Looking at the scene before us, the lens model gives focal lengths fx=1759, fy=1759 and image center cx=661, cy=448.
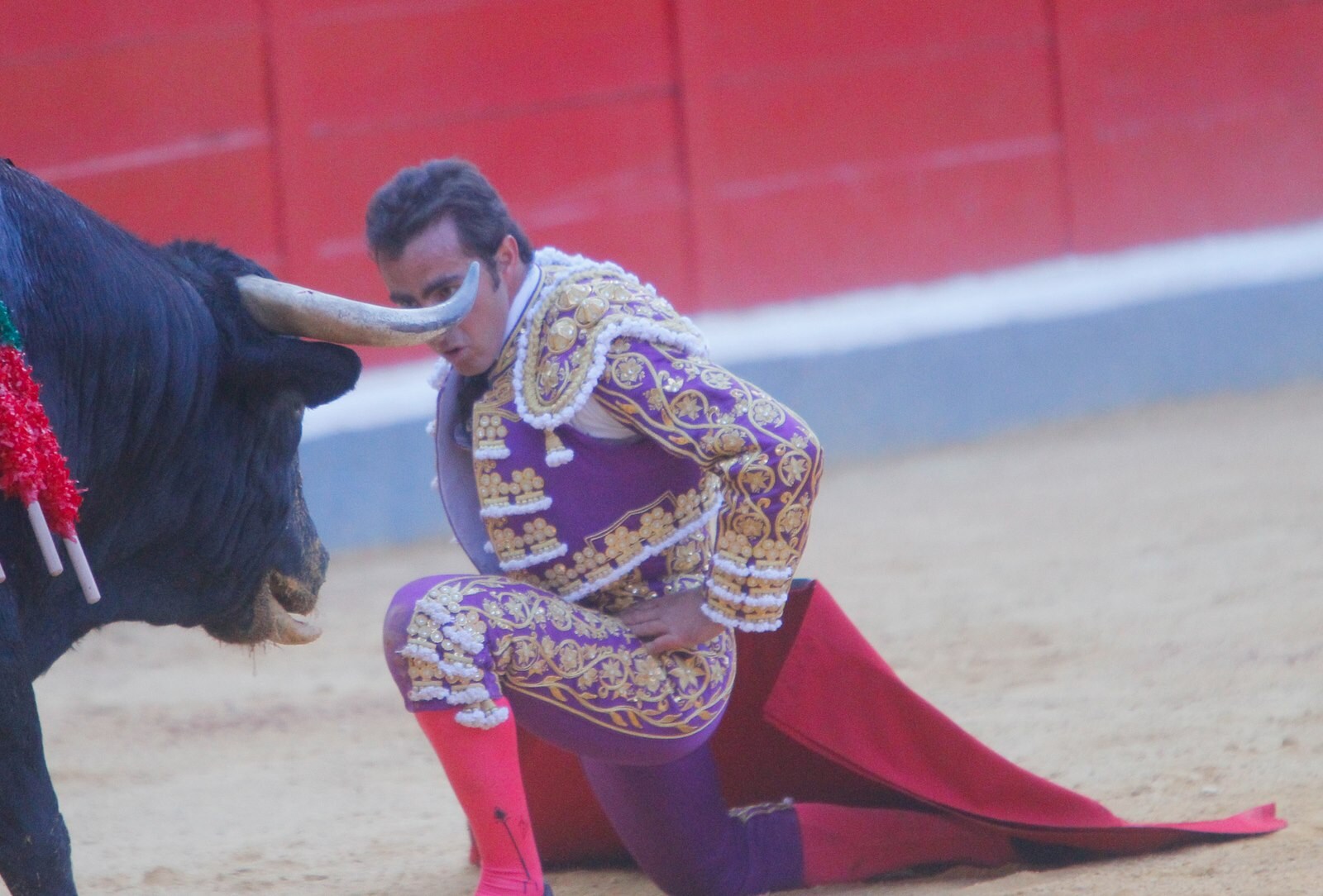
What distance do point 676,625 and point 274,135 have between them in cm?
412

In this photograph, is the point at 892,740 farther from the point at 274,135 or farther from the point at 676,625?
the point at 274,135

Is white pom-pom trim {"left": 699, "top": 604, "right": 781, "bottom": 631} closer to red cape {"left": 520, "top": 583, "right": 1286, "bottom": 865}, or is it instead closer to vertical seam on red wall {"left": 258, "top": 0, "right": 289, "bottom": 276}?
red cape {"left": 520, "top": 583, "right": 1286, "bottom": 865}

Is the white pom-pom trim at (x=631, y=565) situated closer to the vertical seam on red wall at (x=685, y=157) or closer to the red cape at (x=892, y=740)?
the red cape at (x=892, y=740)

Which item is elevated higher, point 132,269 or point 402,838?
point 132,269

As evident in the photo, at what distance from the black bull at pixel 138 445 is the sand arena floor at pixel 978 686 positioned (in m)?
0.66

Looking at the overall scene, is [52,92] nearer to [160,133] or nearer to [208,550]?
[160,133]

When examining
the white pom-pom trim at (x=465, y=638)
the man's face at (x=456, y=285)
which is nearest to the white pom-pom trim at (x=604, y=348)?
the man's face at (x=456, y=285)

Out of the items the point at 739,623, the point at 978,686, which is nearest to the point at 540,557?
the point at 739,623

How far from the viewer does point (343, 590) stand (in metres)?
5.61

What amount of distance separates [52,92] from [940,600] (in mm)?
3350

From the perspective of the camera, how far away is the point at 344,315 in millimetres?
2625

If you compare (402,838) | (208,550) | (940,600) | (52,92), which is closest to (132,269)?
(208,550)

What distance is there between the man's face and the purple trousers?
13.5 inches

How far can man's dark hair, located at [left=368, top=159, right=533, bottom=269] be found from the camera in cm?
254
